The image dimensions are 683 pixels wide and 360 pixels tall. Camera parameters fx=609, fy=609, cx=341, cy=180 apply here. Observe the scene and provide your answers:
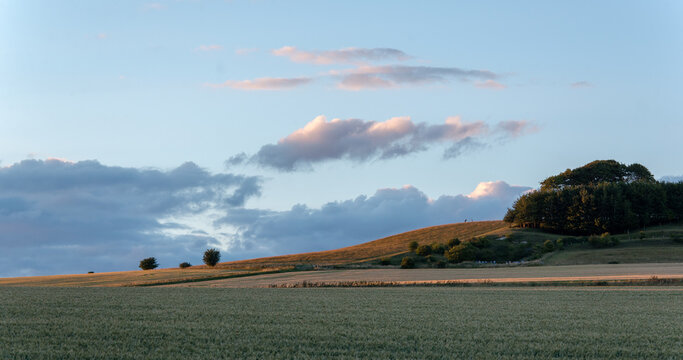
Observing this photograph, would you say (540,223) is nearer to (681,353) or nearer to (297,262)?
(297,262)

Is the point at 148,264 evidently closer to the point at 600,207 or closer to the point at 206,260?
the point at 206,260

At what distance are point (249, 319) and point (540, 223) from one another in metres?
100

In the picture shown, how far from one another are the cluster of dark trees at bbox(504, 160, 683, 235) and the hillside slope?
657 centimetres

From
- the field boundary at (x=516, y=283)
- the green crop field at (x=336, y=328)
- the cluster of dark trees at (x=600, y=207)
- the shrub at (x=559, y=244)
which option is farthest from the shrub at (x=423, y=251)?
the green crop field at (x=336, y=328)

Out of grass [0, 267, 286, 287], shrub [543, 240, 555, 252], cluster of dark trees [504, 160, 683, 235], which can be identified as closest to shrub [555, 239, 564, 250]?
shrub [543, 240, 555, 252]

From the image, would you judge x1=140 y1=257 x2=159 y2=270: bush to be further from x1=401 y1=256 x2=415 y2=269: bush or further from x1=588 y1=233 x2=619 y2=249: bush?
x1=588 y1=233 x2=619 y2=249: bush

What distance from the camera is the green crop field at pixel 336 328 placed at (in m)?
17.2

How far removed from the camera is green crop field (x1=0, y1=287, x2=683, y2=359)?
17.2 m

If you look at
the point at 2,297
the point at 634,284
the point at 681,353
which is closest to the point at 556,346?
the point at 681,353

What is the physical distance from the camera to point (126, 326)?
72.2 feet

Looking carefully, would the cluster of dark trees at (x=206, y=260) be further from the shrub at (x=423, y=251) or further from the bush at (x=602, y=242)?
the bush at (x=602, y=242)

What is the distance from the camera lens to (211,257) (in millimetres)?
88375

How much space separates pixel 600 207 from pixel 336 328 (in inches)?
3898

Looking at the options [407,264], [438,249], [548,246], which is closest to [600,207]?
[548,246]
